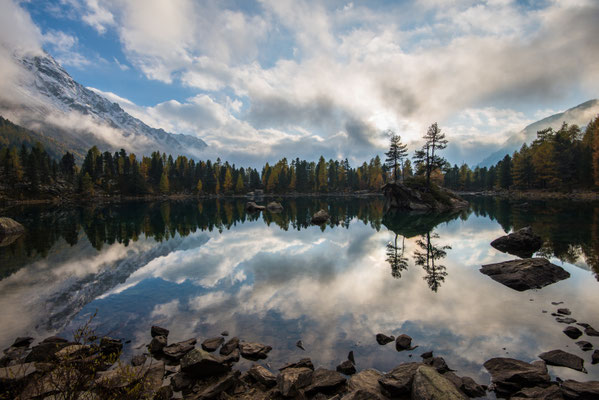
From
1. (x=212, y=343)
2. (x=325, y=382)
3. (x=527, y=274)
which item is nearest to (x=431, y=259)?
(x=527, y=274)

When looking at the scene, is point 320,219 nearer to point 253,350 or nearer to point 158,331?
point 158,331

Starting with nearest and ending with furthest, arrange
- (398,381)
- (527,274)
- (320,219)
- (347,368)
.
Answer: (398,381) → (347,368) → (527,274) → (320,219)

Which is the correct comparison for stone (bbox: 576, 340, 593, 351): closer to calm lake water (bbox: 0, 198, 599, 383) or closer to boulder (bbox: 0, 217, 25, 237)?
calm lake water (bbox: 0, 198, 599, 383)

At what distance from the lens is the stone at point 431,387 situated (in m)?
6.57

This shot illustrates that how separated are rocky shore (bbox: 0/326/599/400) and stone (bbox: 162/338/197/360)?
0.03 metres

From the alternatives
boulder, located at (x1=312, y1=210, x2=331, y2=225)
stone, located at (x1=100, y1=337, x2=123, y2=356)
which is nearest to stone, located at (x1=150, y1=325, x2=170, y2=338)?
stone, located at (x1=100, y1=337, x2=123, y2=356)

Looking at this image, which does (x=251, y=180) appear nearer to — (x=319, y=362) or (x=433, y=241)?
(x=433, y=241)

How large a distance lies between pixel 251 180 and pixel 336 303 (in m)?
156

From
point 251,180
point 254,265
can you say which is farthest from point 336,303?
point 251,180

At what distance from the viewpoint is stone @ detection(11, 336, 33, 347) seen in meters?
10.3

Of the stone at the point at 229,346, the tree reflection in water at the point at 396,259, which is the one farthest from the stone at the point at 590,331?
the stone at the point at 229,346

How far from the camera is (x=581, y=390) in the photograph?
6949 millimetres

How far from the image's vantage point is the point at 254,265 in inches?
854

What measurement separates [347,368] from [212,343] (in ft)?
17.1
